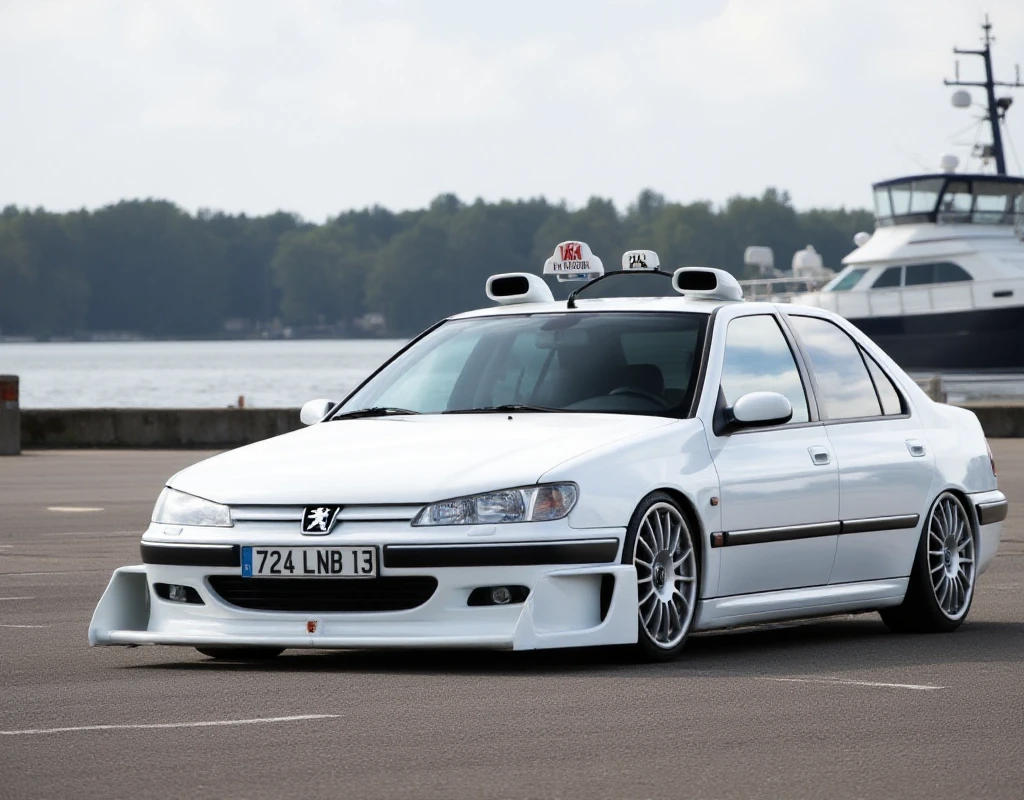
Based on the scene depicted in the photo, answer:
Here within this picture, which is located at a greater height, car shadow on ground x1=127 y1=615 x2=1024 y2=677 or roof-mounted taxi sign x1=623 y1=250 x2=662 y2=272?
roof-mounted taxi sign x1=623 y1=250 x2=662 y2=272

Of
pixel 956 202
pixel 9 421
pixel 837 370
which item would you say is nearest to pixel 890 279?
pixel 956 202

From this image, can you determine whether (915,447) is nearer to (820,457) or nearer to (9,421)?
(820,457)

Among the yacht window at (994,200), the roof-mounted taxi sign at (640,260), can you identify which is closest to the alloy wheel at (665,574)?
the roof-mounted taxi sign at (640,260)

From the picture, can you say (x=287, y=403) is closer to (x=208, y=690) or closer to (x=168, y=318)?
(x=208, y=690)

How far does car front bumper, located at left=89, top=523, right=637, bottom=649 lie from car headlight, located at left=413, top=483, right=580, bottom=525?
0.19ft

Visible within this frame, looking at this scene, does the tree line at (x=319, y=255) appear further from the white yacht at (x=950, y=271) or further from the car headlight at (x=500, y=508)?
the car headlight at (x=500, y=508)

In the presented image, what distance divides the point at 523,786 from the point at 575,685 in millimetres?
1970

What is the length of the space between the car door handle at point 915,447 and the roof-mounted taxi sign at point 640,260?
1403 millimetres

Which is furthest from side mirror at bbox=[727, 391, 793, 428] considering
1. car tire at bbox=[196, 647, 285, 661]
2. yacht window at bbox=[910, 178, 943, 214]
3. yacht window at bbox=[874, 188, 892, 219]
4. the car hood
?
yacht window at bbox=[874, 188, 892, 219]

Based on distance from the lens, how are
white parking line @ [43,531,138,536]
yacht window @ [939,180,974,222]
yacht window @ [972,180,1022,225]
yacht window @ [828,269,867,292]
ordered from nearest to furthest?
white parking line @ [43,531,138,536], yacht window @ [939,180,974,222], yacht window @ [972,180,1022,225], yacht window @ [828,269,867,292]

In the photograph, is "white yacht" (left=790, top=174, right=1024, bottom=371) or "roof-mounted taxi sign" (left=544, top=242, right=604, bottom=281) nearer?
"roof-mounted taxi sign" (left=544, top=242, right=604, bottom=281)

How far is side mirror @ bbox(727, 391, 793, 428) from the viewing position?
849cm

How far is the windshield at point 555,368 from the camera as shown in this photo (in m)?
Answer: 8.75

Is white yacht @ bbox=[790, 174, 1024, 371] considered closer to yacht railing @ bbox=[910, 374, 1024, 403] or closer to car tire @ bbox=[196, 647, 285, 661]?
yacht railing @ bbox=[910, 374, 1024, 403]
